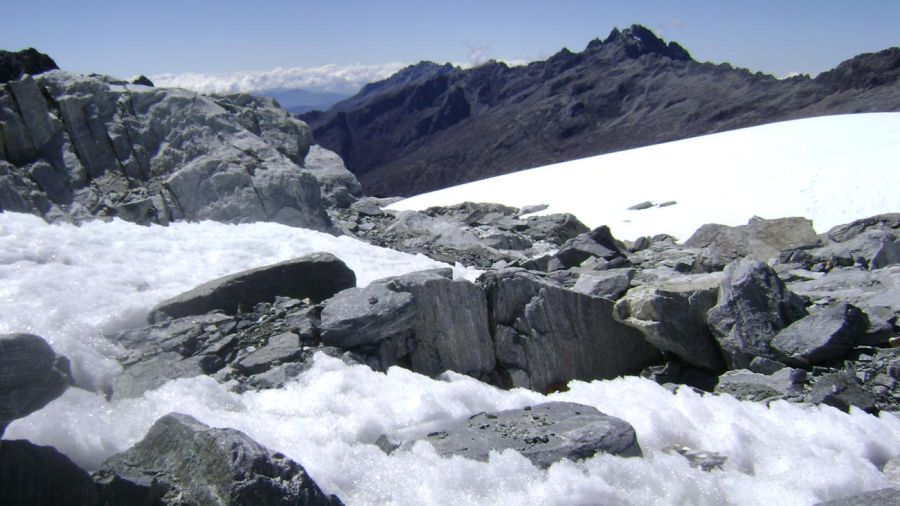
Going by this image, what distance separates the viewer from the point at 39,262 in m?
9.34

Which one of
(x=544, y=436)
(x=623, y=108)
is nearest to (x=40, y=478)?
(x=544, y=436)

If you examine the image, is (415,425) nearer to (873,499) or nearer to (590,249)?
(873,499)

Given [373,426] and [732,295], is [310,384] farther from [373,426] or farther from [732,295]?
[732,295]

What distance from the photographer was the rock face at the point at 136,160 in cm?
1652

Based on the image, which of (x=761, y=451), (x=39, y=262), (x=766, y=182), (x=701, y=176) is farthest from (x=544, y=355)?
(x=701, y=176)

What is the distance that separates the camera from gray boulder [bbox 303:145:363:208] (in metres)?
24.3

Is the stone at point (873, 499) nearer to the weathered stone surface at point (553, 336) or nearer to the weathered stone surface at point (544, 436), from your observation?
the weathered stone surface at point (544, 436)

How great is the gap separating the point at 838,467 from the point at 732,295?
3.47 metres

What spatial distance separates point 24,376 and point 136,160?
51.3ft

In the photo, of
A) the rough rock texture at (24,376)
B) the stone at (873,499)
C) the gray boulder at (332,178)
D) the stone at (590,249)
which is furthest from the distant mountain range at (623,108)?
the rough rock texture at (24,376)

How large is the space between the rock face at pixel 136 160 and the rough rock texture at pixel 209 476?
514 inches

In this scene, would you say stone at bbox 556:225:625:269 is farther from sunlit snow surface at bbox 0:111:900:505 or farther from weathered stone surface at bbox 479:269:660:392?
sunlit snow surface at bbox 0:111:900:505

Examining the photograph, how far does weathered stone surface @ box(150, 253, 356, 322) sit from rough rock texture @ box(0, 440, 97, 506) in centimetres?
438

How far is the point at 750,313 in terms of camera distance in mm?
8539
